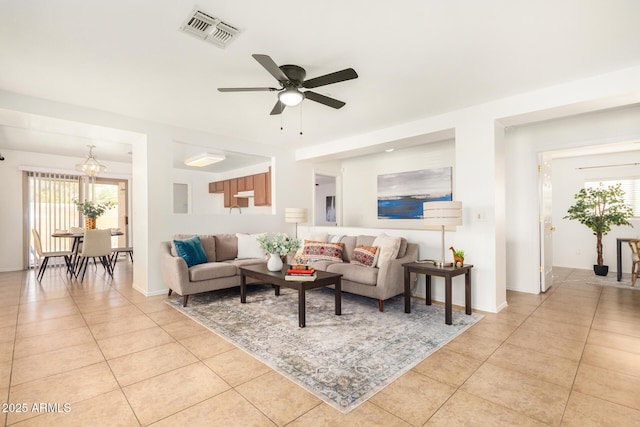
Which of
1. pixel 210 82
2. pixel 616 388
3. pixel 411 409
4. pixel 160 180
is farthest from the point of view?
pixel 160 180

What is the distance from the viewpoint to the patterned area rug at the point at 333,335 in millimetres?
2221

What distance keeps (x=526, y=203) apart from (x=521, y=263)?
3.01 feet

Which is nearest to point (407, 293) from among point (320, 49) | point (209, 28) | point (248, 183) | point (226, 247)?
point (320, 49)

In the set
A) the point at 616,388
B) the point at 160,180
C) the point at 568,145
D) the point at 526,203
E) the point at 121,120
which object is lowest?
the point at 616,388

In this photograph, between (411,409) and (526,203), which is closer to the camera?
(411,409)

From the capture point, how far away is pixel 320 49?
2.62 meters

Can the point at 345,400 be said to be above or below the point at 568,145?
below

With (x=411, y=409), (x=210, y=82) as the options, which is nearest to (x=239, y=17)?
(x=210, y=82)

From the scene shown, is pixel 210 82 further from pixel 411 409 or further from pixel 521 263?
pixel 521 263

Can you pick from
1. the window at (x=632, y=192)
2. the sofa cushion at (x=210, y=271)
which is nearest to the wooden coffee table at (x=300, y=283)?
the sofa cushion at (x=210, y=271)

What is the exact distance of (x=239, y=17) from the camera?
220 cm

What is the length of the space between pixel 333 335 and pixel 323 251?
1859 millimetres

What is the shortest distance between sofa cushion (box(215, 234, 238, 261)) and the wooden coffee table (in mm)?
948

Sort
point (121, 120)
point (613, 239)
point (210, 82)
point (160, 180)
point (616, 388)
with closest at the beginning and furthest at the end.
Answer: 1. point (616, 388)
2. point (210, 82)
3. point (121, 120)
4. point (160, 180)
5. point (613, 239)
